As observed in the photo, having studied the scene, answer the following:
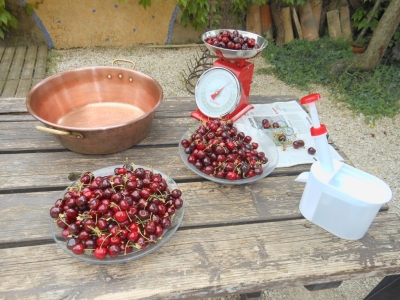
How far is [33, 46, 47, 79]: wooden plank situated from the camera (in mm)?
2973

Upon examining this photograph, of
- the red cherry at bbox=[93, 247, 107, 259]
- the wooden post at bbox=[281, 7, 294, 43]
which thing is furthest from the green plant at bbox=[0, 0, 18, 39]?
the red cherry at bbox=[93, 247, 107, 259]

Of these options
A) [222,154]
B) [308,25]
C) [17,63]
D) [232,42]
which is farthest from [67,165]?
[308,25]

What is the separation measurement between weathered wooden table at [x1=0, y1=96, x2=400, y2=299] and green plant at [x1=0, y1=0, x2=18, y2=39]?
2.49 m

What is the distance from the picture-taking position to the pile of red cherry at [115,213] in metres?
0.82

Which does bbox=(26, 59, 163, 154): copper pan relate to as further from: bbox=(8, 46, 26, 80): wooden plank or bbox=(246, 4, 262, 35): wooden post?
bbox=(246, 4, 262, 35): wooden post

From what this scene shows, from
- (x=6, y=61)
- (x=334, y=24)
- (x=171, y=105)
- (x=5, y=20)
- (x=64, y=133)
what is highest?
(x=64, y=133)

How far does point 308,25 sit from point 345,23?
1.45ft

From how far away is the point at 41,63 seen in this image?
319cm

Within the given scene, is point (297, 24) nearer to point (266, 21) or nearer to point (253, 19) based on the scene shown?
point (266, 21)

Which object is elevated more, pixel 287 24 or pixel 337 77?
pixel 287 24

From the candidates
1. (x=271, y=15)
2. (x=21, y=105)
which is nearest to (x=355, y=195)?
(x=21, y=105)

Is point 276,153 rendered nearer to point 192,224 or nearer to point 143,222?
point 192,224

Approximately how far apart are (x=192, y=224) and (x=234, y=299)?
2.66 ft

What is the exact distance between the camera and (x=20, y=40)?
352 centimetres
